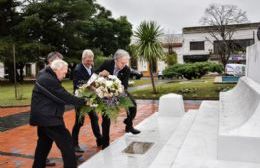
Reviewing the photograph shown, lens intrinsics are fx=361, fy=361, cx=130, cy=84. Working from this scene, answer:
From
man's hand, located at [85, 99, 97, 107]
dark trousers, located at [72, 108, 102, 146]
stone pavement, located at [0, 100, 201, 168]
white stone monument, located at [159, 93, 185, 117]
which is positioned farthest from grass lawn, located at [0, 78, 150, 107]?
man's hand, located at [85, 99, 97, 107]

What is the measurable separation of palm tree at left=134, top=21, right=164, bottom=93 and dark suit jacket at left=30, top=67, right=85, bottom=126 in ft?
40.6

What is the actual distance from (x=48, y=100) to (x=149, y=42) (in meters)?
12.7

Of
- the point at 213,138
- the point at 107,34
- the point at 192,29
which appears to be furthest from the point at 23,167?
the point at 192,29

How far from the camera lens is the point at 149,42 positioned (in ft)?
54.7

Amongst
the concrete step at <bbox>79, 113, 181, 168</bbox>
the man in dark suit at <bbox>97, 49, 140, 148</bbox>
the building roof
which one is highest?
the building roof

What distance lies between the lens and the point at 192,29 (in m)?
51.5

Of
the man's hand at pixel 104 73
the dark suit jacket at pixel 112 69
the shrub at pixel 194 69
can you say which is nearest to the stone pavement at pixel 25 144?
the man's hand at pixel 104 73

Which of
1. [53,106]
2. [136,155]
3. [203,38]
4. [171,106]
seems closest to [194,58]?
[203,38]

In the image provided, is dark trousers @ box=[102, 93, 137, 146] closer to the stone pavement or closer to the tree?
the stone pavement

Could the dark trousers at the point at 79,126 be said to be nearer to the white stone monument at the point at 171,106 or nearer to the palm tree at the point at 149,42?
the white stone monument at the point at 171,106

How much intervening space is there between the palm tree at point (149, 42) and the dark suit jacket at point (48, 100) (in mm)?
12376

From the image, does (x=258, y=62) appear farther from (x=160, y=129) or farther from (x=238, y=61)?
(x=238, y=61)

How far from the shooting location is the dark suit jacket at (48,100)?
424cm

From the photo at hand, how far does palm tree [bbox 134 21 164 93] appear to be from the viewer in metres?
16.6
